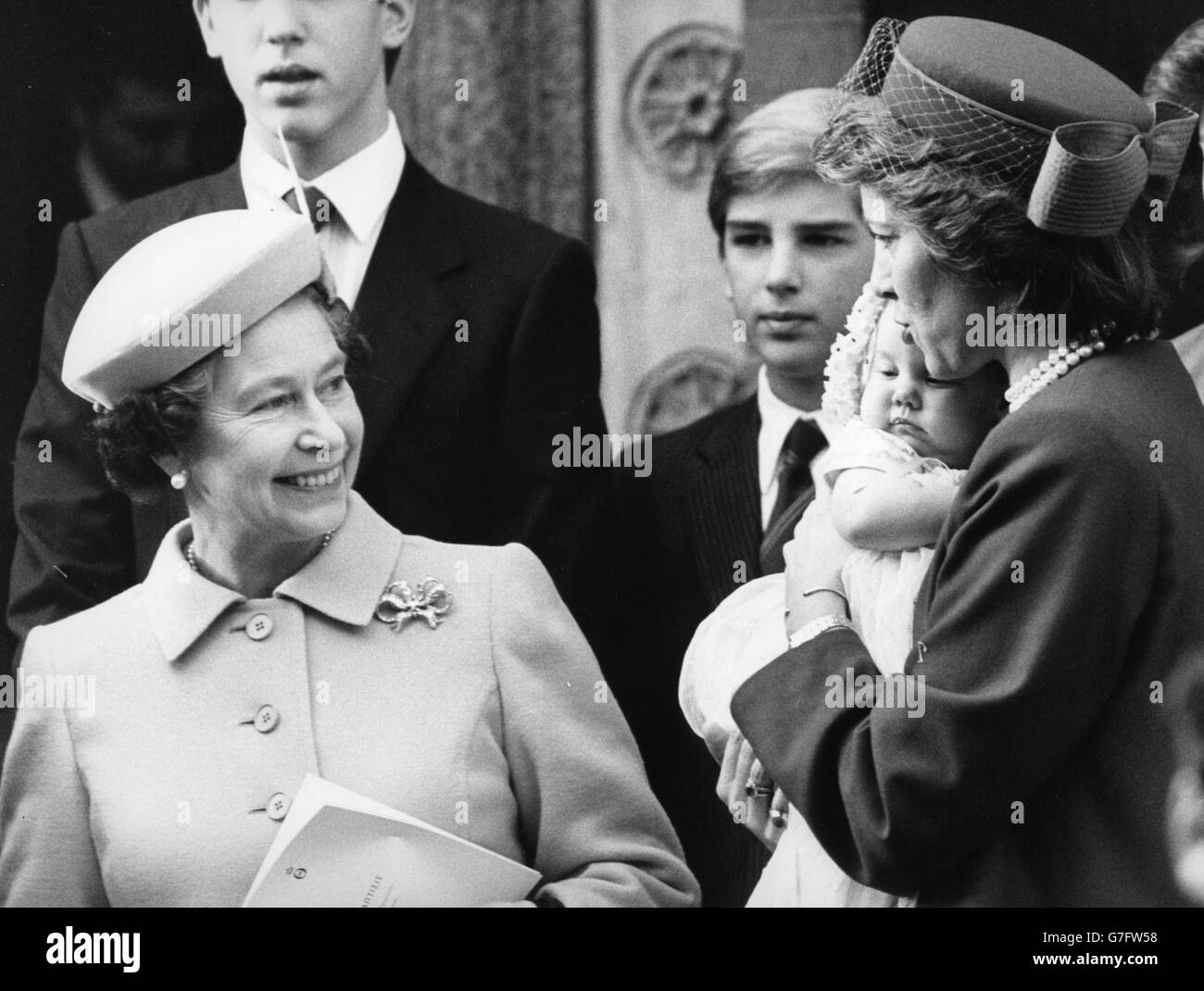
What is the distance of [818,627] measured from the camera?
343cm

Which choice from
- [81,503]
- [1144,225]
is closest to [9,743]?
[81,503]

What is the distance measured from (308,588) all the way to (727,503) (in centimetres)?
94

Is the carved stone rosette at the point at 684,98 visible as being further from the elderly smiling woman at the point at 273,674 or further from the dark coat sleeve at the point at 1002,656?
the dark coat sleeve at the point at 1002,656

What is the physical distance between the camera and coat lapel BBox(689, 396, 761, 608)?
4.20 metres

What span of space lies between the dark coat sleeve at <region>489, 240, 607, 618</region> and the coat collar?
39 cm

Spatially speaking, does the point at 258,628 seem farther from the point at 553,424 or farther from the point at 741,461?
the point at 741,461

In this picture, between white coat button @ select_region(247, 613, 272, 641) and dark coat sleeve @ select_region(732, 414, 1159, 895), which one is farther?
white coat button @ select_region(247, 613, 272, 641)

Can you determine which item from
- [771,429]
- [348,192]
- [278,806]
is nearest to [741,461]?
[771,429]

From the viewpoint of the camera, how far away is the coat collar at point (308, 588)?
12.5 feet

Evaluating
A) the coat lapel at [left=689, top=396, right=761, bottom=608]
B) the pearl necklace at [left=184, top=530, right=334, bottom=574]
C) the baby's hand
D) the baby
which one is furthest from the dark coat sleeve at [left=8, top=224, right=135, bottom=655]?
the baby's hand

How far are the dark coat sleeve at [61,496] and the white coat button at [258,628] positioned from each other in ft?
1.53

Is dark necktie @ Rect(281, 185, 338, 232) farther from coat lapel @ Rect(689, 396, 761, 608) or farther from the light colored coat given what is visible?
Answer: coat lapel @ Rect(689, 396, 761, 608)

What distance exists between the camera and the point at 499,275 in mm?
4305

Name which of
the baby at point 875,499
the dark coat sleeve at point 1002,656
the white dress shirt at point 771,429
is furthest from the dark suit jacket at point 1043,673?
the white dress shirt at point 771,429
